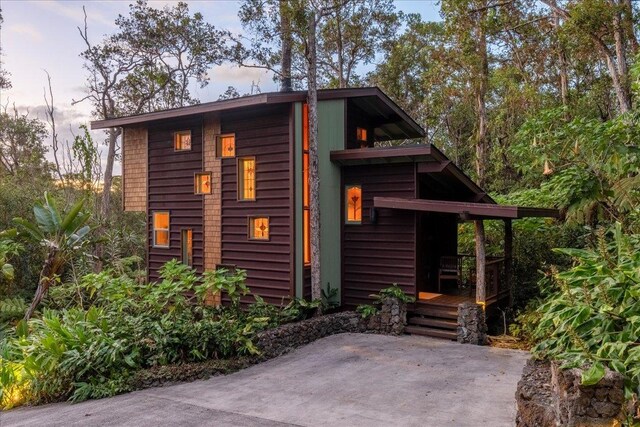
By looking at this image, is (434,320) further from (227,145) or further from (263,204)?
(227,145)

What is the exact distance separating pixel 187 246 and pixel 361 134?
215 inches

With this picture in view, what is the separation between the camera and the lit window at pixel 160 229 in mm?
12102

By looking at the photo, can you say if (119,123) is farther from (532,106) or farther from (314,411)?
(532,106)

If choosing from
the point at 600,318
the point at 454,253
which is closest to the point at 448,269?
the point at 454,253

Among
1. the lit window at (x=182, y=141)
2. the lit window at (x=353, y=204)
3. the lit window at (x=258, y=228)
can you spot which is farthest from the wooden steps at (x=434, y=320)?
the lit window at (x=182, y=141)

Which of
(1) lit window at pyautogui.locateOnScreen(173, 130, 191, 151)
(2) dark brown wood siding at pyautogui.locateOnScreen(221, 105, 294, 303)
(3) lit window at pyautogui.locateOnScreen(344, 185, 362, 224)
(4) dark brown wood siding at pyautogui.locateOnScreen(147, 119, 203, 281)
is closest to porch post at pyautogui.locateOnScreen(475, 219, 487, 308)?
(3) lit window at pyautogui.locateOnScreen(344, 185, 362, 224)

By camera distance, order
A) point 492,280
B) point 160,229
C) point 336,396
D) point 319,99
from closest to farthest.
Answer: point 336,396, point 319,99, point 492,280, point 160,229

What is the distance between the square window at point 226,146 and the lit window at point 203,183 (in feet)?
2.24

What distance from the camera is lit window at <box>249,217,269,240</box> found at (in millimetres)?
10305

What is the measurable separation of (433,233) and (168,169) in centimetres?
726

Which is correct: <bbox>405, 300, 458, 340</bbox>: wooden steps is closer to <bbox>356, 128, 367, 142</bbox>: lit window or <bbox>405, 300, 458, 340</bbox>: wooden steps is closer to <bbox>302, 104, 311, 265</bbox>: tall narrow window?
<bbox>302, 104, 311, 265</bbox>: tall narrow window

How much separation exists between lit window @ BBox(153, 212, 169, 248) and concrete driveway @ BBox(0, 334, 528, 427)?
565cm

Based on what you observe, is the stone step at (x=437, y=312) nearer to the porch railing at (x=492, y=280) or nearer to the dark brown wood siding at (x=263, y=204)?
the porch railing at (x=492, y=280)

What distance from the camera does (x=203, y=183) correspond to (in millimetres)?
11352
